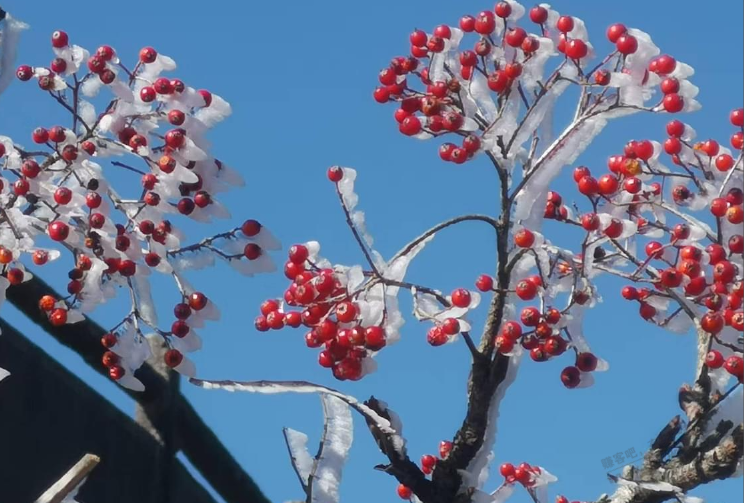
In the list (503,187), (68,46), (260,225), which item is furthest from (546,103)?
(68,46)

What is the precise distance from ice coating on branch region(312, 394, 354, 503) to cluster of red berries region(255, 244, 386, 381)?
0.94 ft

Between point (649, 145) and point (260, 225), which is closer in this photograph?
point (649, 145)

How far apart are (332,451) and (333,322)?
1.93 feet

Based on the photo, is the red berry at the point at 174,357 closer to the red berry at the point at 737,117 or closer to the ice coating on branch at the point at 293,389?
the ice coating on branch at the point at 293,389

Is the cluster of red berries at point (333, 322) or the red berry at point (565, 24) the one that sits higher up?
the red berry at point (565, 24)

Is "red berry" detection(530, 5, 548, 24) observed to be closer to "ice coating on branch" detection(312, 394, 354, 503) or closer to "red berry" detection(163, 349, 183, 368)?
"ice coating on branch" detection(312, 394, 354, 503)

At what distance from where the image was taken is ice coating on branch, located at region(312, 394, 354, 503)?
3.46 meters

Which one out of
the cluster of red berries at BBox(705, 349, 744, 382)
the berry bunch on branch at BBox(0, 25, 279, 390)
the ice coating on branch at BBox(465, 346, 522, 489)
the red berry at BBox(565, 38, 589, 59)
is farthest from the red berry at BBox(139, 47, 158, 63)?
the cluster of red berries at BBox(705, 349, 744, 382)

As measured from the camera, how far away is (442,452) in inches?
148

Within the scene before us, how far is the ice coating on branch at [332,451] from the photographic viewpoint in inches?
136

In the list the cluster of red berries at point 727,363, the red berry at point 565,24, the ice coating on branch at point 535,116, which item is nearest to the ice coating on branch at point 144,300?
the ice coating on branch at point 535,116

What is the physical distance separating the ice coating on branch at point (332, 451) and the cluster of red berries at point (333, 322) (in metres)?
0.29

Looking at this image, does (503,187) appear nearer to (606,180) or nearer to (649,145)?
(606,180)

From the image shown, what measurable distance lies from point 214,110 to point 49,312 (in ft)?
3.12
